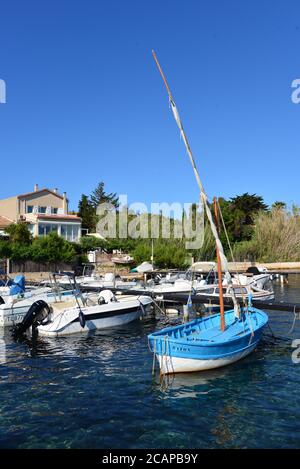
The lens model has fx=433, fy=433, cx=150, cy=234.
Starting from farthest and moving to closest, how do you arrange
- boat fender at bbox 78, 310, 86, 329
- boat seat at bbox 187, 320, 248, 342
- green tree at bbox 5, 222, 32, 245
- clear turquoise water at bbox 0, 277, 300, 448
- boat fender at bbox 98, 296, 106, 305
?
1. green tree at bbox 5, 222, 32, 245
2. boat fender at bbox 98, 296, 106, 305
3. boat fender at bbox 78, 310, 86, 329
4. boat seat at bbox 187, 320, 248, 342
5. clear turquoise water at bbox 0, 277, 300, 448

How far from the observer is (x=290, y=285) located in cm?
4659

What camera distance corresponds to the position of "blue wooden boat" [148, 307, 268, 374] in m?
13.4

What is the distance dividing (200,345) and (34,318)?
948 cm

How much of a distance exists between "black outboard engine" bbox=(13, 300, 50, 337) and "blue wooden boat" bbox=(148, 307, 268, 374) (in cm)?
747

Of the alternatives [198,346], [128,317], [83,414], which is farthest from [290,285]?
[83,414]

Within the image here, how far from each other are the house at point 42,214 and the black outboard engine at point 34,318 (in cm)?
3952

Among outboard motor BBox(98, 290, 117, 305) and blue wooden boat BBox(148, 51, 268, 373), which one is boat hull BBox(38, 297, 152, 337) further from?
blue wooden boat BBox(148, 51, 268, 373)

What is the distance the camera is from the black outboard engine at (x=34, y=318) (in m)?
19.9

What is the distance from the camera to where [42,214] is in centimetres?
6138

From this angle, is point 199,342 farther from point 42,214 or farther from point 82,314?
point 42,214

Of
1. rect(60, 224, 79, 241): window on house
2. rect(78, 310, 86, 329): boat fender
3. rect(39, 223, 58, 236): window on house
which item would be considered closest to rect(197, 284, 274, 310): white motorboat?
rect(78, 310, 86, 329): boat fender

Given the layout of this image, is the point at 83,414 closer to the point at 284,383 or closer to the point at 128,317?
the point at 284,383

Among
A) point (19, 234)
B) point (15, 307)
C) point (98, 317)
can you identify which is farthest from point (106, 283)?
point (19, 234)

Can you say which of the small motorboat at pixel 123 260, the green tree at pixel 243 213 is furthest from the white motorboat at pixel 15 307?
the green tree at pixel 243 213
